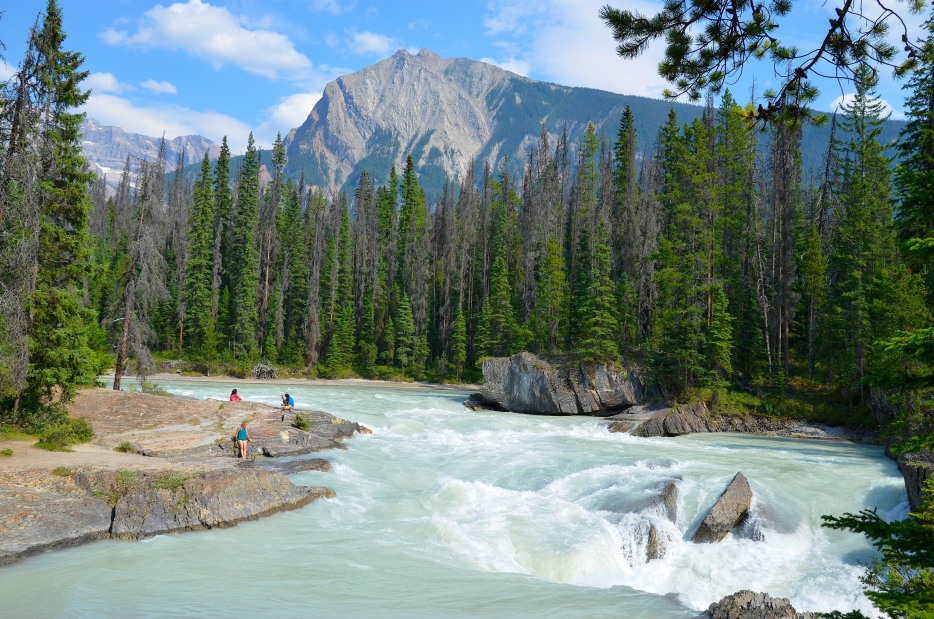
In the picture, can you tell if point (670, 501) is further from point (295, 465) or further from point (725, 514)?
point (295, 465)

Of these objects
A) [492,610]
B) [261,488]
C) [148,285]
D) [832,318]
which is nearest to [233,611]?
[492,610]

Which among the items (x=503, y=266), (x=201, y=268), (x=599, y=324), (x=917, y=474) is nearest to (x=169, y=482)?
(x=917, y=474)

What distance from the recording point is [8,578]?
9977 millimetres

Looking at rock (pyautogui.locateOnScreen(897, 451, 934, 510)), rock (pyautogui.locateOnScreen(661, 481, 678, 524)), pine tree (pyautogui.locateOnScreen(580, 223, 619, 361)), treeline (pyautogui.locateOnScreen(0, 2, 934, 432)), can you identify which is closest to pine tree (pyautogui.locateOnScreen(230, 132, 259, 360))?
treeline (pyautogui.locateOnScreen(0, 2, 934, 432))

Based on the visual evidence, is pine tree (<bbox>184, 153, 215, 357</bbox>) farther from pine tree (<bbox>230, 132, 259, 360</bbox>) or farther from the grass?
the grass

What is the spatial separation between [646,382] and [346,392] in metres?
22.3

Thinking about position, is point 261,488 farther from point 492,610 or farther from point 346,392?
point 346,392

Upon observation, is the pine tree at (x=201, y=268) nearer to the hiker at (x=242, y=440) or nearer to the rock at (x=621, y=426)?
the hiker at (x=242, y=440)

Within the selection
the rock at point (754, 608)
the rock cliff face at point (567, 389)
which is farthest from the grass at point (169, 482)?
the rock cliff face at point (567, 389)

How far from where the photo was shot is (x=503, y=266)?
56344mm

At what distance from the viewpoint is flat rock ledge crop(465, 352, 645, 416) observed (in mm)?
34406

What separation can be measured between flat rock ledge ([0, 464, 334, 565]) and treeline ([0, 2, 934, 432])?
4.17 meters

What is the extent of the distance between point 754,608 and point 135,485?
42.5 feet

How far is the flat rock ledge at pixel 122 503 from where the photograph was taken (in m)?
11.6
